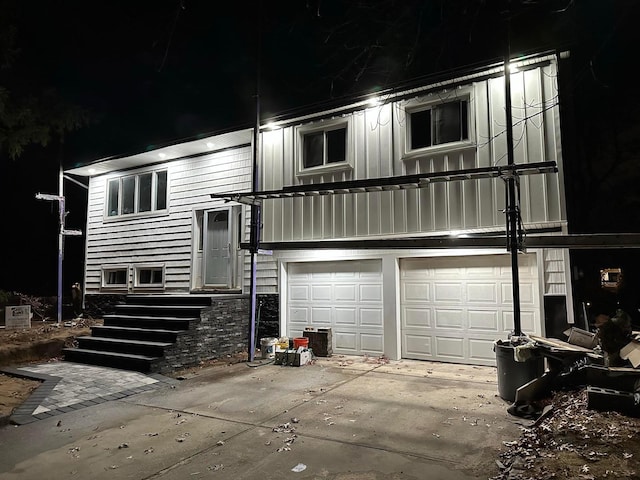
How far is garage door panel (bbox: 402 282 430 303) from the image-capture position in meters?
8.58

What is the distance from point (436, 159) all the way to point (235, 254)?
17.5ft

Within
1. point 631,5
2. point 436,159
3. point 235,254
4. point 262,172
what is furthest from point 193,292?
point 631,5

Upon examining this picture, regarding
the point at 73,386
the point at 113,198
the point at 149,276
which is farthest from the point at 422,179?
the point at 113,198

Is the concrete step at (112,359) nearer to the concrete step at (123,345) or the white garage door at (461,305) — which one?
the concrete step at (123,345)

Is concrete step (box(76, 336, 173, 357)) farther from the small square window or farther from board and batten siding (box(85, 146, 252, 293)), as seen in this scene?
the small square window

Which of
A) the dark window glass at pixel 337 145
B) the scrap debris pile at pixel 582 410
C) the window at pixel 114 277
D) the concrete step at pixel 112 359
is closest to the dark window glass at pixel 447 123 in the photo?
the dark window glass at pixel 337 145

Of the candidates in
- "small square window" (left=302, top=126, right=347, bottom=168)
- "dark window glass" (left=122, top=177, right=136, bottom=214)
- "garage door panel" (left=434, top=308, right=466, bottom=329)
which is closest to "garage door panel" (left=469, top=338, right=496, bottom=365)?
"garage door panel" (left=434, top=308, right=466, bottom=329)

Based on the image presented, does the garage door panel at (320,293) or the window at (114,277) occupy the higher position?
the window at (114,277)

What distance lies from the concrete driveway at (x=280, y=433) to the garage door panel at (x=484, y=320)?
111 cm

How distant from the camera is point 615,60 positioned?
11.7m

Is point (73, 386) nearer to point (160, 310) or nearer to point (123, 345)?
point (123, 345)

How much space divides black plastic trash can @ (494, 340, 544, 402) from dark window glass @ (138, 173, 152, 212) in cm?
1029

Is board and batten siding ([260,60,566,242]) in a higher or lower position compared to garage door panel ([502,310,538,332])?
higher

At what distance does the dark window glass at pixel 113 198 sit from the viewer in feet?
43.1
